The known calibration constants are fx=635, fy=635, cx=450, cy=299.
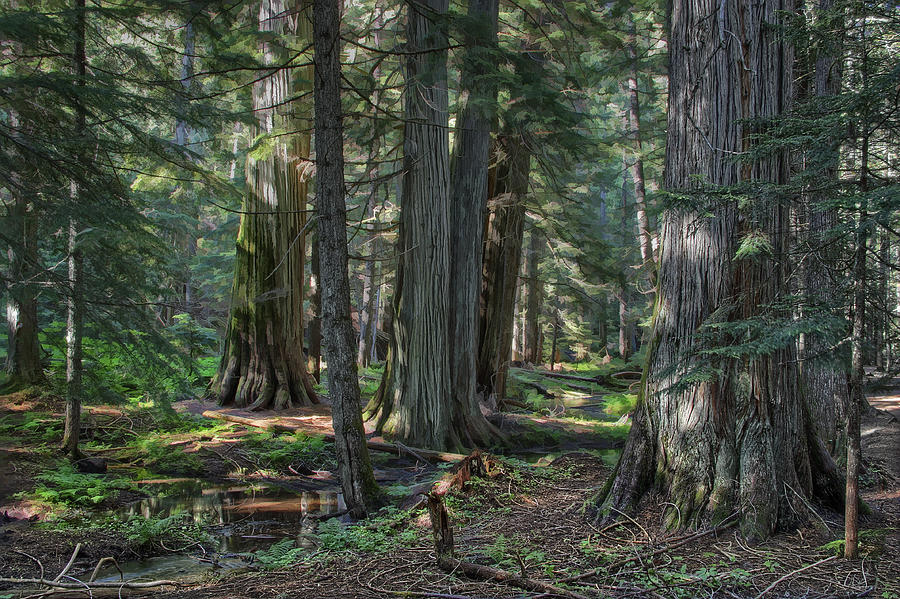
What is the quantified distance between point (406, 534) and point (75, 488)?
3948mm

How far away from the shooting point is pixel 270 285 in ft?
38.9

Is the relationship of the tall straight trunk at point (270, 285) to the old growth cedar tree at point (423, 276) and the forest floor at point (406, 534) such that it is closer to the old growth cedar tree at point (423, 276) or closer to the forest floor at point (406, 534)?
the forest floor at point (406, 534)

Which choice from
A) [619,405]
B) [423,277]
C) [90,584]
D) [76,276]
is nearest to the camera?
[90,584]

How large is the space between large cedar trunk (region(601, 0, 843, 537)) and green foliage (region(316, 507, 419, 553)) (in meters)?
1.65

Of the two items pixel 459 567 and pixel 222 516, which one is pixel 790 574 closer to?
pixel 459 567

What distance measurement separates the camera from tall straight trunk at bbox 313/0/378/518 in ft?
19.8

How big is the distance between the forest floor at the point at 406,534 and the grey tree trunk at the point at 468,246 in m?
1.11

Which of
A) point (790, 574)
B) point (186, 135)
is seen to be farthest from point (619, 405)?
point (186, 135)

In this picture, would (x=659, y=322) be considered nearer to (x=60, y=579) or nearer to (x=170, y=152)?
(x=60, y=579)

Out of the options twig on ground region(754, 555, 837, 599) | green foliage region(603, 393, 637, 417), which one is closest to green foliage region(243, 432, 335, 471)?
twig on ground region(754, 555, 837, 599)

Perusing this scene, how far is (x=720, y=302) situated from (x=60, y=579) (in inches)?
196

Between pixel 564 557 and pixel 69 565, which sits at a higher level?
pixel 564 557

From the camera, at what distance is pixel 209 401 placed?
11891 millimetres

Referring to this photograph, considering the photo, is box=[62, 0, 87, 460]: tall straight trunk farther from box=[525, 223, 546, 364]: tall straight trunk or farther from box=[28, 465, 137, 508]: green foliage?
box=[525, 223, 546, 364]: tall straight trunk
